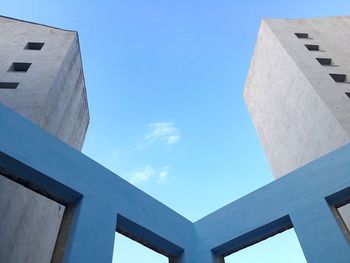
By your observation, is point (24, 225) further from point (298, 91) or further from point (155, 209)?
point (298, 91)

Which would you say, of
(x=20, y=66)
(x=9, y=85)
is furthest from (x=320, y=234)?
(x=20, y=66)

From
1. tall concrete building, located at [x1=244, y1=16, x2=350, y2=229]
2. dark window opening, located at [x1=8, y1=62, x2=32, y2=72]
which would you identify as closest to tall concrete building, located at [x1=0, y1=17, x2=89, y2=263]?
dark window opening, located at [x1=8, y1=62, x2=32, y2=72]

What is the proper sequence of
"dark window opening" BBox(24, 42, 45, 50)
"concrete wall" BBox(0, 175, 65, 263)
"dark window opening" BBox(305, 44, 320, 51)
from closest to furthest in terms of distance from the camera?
"concrete wall" BBox(0, 175, 65, 263)
"dark window opening" BBox(24, 42, 45, 50)
"dark window opening" BBox(305, 44, 320, 51)

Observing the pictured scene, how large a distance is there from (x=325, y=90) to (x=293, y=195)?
31.4ft

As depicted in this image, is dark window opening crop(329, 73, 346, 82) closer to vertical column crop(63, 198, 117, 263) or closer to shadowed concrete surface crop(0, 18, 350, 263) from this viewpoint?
shadowed concrete surface crop(0, 18, 350, 263)

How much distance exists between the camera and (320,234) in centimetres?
757

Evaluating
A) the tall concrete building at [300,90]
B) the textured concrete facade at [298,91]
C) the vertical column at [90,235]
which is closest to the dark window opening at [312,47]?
the tall concrete building at [300,90]

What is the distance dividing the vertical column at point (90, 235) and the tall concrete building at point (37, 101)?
3082mm

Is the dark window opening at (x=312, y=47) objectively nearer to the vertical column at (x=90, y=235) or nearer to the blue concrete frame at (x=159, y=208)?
the blue concrete frame at (x=159, y=208)

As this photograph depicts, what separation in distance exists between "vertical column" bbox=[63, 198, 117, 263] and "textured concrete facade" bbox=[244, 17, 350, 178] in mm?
10124

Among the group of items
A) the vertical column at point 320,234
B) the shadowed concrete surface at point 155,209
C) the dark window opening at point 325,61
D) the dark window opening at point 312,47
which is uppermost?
the dark window opening at point 312,47

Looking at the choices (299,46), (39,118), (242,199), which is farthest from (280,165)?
(39,118)

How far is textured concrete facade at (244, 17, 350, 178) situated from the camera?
15.3 m

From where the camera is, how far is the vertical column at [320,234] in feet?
23.4
